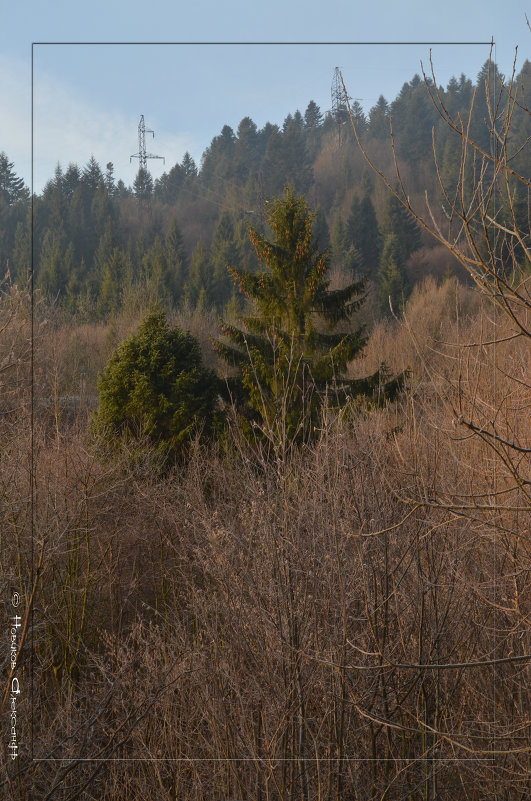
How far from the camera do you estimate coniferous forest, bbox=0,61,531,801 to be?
387cm

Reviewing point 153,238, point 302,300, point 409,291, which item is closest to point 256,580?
point 302,300

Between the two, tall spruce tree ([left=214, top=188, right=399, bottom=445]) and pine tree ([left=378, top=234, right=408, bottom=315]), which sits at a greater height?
pine tree ([left=378, top=234, right=408, bottom=315])

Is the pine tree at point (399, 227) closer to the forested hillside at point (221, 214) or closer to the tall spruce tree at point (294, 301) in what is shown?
the forested hillside at point (221, 214)

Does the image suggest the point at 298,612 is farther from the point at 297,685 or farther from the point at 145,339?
the point at 145,339

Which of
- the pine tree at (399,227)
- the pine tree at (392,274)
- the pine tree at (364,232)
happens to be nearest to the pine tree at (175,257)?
the pine tree at (364,232)

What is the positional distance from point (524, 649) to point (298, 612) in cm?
153

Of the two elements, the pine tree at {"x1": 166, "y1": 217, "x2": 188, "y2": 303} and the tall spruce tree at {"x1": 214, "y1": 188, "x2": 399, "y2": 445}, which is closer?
the tall spruce tree at {"x1": 214, "y1": 188, "x2": 399, "y2": 445}

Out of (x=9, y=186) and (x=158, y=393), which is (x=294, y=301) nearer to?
(x=158, y=393)

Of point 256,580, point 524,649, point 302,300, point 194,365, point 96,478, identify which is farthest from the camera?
point 194,365

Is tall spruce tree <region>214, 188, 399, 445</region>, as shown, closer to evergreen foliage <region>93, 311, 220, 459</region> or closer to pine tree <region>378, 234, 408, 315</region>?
evergreen foliage <region>93, 311, 220, 459</region>

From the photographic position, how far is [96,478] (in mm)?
9398

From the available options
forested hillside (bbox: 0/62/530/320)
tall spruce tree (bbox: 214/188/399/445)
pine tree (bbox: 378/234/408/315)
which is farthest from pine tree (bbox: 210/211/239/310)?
tall spruce tree (bbox: 214/188/399/445)

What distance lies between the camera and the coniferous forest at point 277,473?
3.87 metres

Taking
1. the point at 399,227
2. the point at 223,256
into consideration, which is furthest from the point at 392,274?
the point at 223,256
